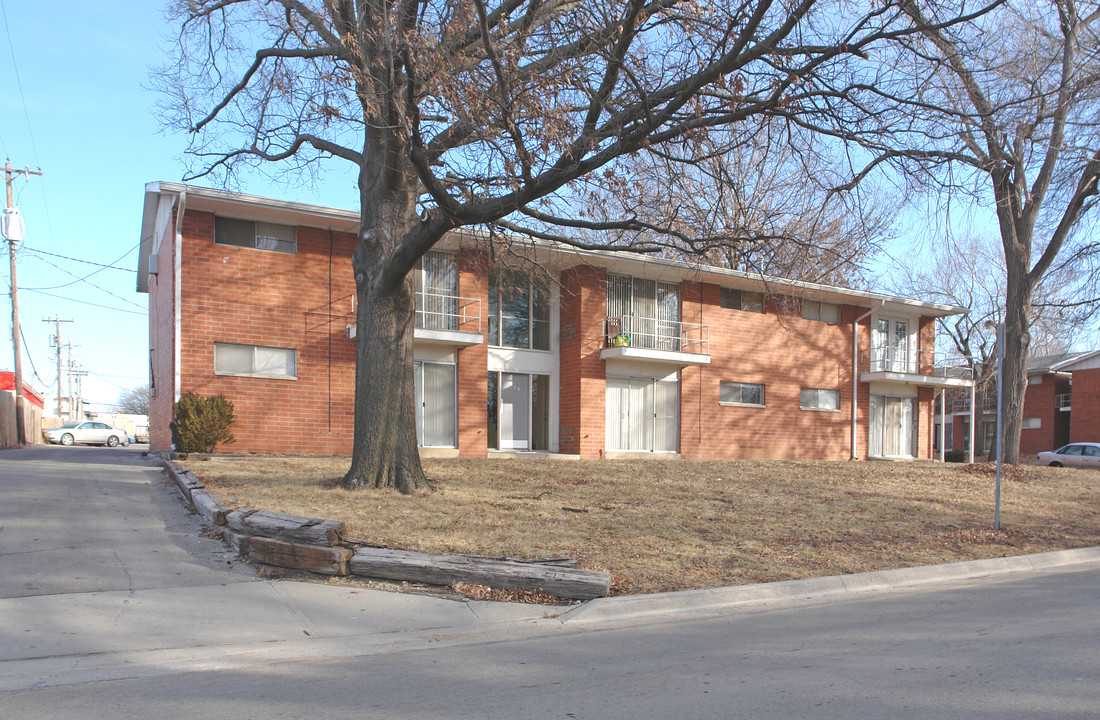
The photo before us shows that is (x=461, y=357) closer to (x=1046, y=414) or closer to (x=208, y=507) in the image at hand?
(x=208, y=507)

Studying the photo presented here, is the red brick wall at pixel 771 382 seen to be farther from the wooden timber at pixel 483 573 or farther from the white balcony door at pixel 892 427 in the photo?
the wooden timber at pixel 483 573

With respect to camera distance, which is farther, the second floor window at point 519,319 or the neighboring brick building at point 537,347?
the second floor window at point 519,319

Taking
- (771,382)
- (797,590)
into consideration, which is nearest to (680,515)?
(797,590)

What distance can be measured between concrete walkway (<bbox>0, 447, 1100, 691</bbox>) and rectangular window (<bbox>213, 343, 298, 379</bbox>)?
27.7ft

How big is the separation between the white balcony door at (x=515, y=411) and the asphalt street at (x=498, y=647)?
1345 centimetres

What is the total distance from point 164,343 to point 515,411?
9276 mm

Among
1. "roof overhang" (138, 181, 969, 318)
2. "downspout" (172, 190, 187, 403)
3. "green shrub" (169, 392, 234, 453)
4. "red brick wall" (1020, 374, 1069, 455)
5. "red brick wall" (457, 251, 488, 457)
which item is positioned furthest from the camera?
"red brick wall" (1020, 374, 1069, 455)

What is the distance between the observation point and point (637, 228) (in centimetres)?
1155

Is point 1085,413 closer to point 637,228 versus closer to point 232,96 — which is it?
point 637,228

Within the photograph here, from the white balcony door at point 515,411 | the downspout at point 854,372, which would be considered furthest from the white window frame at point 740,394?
the white balcony door at point 515,411

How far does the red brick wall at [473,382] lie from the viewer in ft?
67.3

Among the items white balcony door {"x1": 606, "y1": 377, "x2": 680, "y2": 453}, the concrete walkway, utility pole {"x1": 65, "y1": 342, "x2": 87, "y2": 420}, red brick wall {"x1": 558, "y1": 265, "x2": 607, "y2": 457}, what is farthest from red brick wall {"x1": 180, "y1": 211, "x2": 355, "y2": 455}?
utility pole {"x1": 65, "y1": 342, "x2": 87, "y2": 420}

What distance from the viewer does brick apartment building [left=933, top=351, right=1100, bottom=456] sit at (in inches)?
1633

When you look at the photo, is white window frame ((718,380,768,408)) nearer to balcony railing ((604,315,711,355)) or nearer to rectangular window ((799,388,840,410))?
balcony railing ((604,315,711,355))
